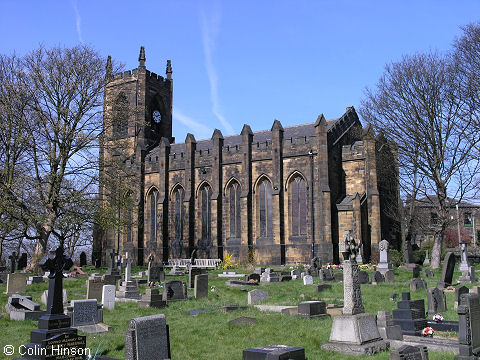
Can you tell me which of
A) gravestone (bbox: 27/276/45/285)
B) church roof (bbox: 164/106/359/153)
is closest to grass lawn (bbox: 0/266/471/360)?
gravestone (bbox: 27/276/45/285)

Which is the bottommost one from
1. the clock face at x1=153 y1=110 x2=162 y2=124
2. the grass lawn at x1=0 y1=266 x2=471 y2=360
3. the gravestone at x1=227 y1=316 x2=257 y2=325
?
the grass lawn at x1=0 y1=266 x2=471 y2=360

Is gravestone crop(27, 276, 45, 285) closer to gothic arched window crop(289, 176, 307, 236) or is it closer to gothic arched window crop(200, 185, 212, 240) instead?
gothic arched window crop(200, 185, 212, 240)

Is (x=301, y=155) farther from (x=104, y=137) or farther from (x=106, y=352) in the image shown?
(x=106, y=352)

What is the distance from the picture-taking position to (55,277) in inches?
342

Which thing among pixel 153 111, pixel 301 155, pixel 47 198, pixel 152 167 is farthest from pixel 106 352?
pixel 153 111

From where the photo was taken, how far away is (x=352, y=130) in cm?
3684

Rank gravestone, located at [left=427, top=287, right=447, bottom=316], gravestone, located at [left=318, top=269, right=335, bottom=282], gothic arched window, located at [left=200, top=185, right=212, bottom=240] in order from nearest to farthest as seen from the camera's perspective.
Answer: gravestone, located at [left=427, top=287, right=447, bottom=316], gravestone, located at [left=318, top=269, right=335, bottom=282], gothic arched window, located at [left=200, top=185, right=212, bottom=240]

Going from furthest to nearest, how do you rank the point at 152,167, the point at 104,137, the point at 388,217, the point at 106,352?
the point at 152,167, the point at 388,217, the point at 104,137, the point at 106,352

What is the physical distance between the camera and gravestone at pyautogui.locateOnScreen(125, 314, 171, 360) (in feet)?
24.1

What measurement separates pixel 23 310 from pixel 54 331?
223 inches

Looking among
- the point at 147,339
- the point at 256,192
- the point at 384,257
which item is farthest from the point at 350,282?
the point at 256,192

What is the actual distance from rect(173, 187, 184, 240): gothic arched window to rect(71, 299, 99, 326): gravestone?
92.7ft

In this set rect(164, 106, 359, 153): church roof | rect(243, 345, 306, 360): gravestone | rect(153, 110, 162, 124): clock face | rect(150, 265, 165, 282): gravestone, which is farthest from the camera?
rect(153, 110, 162, 124): clock face

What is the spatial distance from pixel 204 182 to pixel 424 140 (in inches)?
690
